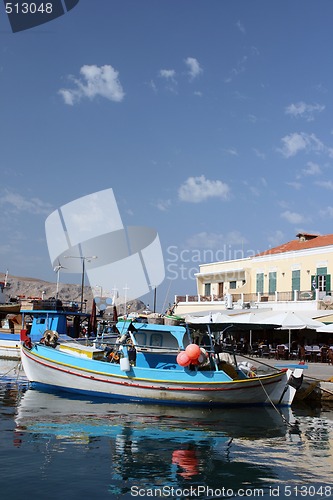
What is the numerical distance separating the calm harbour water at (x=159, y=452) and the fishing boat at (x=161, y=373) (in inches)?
19.4

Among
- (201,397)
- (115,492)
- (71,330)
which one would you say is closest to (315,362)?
(201,397)

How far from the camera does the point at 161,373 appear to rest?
16719 mm

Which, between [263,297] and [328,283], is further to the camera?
[263,297]

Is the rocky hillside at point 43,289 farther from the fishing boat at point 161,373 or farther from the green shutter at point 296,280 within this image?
the fishing boat at point 161,373

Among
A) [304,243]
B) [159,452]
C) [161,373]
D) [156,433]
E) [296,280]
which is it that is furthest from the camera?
[304,243]

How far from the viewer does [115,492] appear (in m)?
8.41

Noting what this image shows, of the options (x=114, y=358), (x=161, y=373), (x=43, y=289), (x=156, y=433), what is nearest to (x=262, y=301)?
(x=114, y=358)

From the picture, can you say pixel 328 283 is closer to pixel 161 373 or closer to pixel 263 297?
pixel 263 297

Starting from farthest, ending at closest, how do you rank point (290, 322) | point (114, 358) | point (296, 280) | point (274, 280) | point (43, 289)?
point (43, 289), point (274, 280), point (296, 280), point (290, 322), point (114, 358)

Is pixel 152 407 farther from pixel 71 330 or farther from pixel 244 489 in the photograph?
pixel 71 330

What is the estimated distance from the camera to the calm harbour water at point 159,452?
28.4 ft

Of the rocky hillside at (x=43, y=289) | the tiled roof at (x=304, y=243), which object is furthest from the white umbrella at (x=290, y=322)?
the rocky hillside at (x=43, y=289)

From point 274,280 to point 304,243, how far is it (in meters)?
4.59

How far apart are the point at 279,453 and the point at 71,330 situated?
83.1 feet
